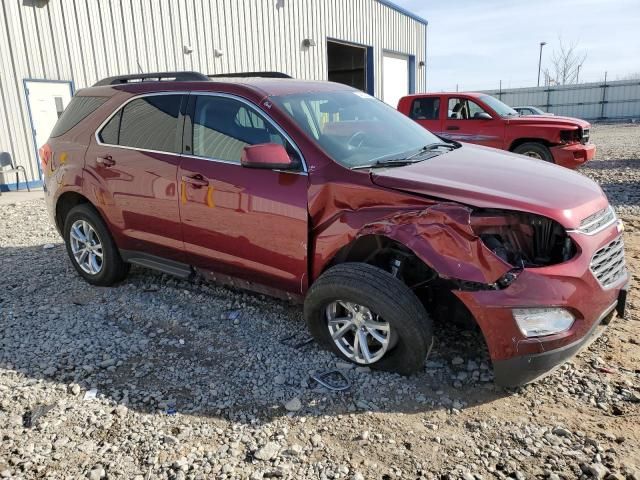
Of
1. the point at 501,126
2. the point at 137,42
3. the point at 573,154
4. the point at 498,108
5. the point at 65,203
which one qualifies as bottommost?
the point at 573,154

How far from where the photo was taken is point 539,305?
106 inches

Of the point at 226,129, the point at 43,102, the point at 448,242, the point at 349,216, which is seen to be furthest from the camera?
the point at 43,102

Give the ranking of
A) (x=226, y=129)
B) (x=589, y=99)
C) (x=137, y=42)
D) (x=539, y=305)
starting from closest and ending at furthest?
1. (x=539, y=305)
2. (x=226, y=129)
3. (x=137, y=42)
4. (x=589, y=99)

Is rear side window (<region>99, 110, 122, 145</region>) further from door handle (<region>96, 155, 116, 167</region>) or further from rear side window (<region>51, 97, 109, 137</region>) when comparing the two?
rear side window (<region>51, 97, 109, 137</region>)

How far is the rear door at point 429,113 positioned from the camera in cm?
1102

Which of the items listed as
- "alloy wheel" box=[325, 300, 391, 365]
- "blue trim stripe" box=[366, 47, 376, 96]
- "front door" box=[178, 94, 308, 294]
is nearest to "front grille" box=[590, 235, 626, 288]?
"alloy wheel" box=[325, 300, 391, 365]

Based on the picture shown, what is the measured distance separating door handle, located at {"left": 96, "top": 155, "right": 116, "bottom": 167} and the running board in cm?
79

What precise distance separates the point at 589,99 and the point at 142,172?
34.3m

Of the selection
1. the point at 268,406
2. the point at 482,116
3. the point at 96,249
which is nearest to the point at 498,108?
the point at 482,116

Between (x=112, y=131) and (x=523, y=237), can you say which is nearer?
(x=523, y=237)

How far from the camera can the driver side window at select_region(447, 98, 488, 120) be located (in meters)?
10.7

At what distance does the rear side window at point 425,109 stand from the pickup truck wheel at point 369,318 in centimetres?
858

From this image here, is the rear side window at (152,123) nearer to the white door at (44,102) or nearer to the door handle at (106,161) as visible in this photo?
the door handle at (106,161)

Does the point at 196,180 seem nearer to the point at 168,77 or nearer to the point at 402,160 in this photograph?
the point at 168,77
